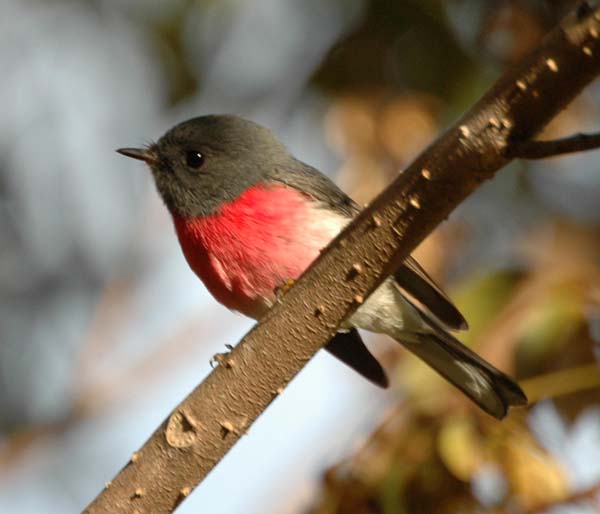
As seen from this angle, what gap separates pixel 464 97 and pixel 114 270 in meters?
2.53

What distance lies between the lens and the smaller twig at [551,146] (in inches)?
93.3

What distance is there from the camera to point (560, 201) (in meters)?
6.29

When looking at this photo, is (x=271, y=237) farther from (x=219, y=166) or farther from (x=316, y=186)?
(x=219, y=166)

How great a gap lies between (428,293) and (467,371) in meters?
0.44

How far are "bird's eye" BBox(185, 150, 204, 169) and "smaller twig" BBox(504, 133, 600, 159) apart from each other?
2379 millimetres

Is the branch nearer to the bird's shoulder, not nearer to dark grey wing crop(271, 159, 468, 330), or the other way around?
dark grey wing crop(271, 159, 468, 330)

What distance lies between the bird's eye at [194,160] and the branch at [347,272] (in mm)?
1905

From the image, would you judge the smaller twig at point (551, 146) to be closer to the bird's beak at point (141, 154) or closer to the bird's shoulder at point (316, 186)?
the bird's shoulder at point (316, 186)

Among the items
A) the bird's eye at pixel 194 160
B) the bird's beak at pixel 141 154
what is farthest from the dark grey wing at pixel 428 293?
the bird's beak at pixel 141 154

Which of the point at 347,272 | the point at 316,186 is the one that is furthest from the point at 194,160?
the point at 347,272

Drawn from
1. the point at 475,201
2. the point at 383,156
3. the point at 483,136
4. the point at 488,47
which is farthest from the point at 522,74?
the point at 475,201

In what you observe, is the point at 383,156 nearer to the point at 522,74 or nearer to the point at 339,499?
the point at 339,499

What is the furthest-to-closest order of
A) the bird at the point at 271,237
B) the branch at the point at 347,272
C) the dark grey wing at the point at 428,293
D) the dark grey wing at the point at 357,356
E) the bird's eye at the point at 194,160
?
1. the bird's eye at the point at 194,160
2. the dark grey wing at the point at 357,356
3. the bird at the point at 271,237
4. the dark grey wing at the point at 428,293
5. the branch at the point at 347,272

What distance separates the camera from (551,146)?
2398 millimetres
